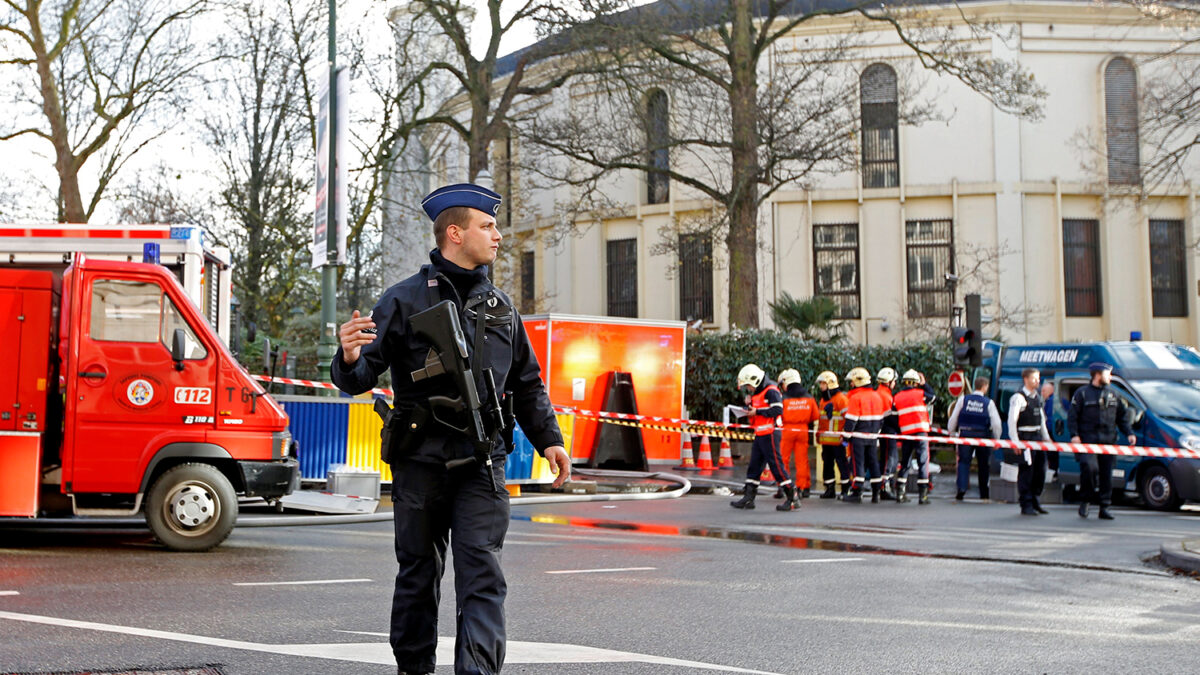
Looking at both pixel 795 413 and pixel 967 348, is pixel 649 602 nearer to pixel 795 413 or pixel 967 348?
pixel 795 413

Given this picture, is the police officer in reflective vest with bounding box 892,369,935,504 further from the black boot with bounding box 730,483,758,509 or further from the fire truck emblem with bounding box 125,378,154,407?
the fire truck emblem with bounding box 125,378,154,407

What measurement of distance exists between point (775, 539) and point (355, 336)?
830 centimetres

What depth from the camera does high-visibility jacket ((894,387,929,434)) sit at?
17.7 m

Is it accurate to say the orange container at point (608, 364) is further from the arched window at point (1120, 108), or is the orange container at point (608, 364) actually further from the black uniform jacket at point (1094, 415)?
the arched window at point (1120, 108)

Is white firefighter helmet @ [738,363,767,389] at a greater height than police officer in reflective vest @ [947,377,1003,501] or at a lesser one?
greater

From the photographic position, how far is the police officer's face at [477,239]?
4.63 m

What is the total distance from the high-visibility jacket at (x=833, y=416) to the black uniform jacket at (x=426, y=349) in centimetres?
1369

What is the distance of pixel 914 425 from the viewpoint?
17719 millimetres

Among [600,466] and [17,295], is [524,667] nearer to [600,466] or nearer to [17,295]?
[17,295]

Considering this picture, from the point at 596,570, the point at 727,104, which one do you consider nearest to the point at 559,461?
the point at 596,570

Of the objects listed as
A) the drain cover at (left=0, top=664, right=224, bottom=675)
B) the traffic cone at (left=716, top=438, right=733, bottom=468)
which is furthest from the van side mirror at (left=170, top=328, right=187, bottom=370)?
the traffic cone at (left=716, top=438, right=733, bottom=468)

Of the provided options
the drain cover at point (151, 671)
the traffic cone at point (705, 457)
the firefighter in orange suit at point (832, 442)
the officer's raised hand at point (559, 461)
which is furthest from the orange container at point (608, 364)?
the officer's raised hand at point (559, 461)

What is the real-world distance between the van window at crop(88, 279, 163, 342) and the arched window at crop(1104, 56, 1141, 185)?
3152cm

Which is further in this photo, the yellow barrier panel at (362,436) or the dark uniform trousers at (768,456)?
the dark uniform trousers at (768,456)
